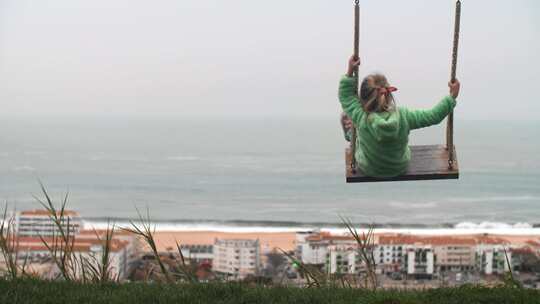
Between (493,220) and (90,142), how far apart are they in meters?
18.9

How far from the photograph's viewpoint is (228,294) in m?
4.20

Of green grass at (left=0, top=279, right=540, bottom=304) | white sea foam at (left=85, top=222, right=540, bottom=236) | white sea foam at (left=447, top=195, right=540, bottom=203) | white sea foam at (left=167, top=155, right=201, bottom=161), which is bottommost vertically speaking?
green grass at (left=0, top=279, right=540, bottom=304)

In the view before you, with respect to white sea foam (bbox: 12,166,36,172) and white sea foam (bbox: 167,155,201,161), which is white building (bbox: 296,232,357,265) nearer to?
white sea foam (bbox: 12,166,36,172)

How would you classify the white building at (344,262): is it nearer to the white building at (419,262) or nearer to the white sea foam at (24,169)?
the white building at (419,262)

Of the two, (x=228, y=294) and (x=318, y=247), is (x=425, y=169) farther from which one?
(x=318, y=247)

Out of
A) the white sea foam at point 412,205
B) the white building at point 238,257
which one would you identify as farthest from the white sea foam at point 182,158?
the white building at point 238,257

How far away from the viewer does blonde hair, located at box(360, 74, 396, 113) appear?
4.62 metres

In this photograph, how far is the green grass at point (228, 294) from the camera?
405 cm

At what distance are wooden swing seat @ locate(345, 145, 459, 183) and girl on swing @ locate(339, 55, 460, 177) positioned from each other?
34mm

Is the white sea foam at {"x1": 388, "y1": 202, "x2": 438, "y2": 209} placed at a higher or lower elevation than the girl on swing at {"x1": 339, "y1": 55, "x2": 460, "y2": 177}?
higher

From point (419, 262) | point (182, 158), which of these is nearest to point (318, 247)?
point (419, 262)

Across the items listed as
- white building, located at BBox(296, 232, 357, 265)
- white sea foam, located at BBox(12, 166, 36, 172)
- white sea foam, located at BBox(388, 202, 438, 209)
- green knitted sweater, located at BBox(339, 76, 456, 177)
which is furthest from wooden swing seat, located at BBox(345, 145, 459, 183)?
white sea foam, located at BBox(12, 166, 36, 172)

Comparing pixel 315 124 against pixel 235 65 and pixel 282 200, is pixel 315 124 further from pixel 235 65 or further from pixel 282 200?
pixel 282 200

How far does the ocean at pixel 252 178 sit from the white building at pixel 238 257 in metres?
Result: 3.16
